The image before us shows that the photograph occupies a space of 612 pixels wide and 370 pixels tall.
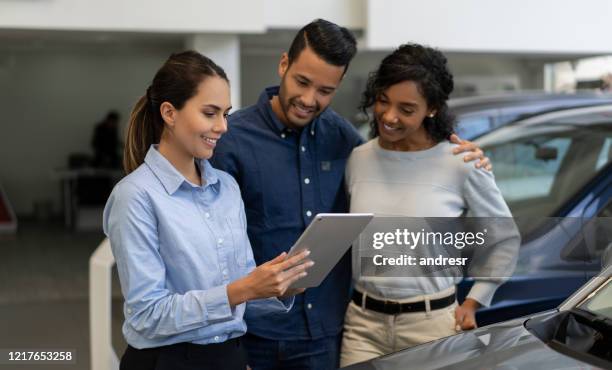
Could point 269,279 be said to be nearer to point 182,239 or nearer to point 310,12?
point 182,239

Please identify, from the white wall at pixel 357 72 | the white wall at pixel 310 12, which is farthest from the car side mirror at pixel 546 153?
the white wall at pixel 357 72

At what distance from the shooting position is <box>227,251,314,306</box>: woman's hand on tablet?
1.96 metres

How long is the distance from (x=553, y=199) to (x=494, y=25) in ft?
21.2

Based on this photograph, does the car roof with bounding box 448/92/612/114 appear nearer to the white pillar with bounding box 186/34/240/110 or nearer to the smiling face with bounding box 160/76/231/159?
the smiling face with bounding box 160/76/231/159

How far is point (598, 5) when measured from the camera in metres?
10.3

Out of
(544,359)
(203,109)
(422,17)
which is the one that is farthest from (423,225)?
(422,17)

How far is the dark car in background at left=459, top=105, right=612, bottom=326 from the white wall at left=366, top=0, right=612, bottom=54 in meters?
5.39

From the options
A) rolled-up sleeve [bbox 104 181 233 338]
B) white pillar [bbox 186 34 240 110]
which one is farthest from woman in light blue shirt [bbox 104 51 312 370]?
white pillar [bbox 186 34 240 110]

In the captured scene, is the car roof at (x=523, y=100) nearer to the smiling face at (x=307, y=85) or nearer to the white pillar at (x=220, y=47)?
the smiling face at (x=307, y=85)

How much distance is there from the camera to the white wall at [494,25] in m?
9.70

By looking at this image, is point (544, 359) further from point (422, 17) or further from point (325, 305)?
point (422, 17)

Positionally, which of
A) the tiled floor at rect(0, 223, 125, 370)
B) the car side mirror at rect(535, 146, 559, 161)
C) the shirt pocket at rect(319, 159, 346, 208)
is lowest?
the tiled floor at rect(0, 223, 125, 370)

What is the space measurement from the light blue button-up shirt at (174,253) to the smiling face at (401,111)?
0.58 m

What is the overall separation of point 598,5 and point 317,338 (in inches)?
351
